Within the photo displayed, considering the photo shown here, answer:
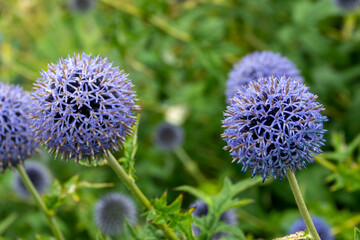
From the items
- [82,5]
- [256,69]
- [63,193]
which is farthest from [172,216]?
[82,5]

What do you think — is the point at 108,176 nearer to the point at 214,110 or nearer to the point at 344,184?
the point at 214,110

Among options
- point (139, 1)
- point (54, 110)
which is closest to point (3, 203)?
point (139, 1)

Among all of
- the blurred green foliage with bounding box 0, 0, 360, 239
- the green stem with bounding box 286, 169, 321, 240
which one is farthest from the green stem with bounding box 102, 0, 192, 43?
the green stem with bounding box 286, 169, 321, 240

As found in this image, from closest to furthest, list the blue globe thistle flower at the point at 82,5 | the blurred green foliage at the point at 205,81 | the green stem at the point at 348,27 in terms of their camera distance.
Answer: the blurred green foliage at the point at 205,81
the green stem at the point at 348,27
the blue globe thistle flower at the point at 82,5

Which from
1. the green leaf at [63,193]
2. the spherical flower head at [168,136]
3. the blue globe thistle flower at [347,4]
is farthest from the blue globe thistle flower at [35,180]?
the blue globe thistle flower at [347,4]

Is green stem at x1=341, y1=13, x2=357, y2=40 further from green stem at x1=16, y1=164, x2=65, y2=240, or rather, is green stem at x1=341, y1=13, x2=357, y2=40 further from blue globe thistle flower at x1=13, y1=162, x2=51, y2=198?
green stem at x1=16, y1=164, x2=65, y2=240

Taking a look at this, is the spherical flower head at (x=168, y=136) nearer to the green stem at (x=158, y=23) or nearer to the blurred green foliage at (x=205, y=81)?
the blurred green foliage at (x=205, y=81)
